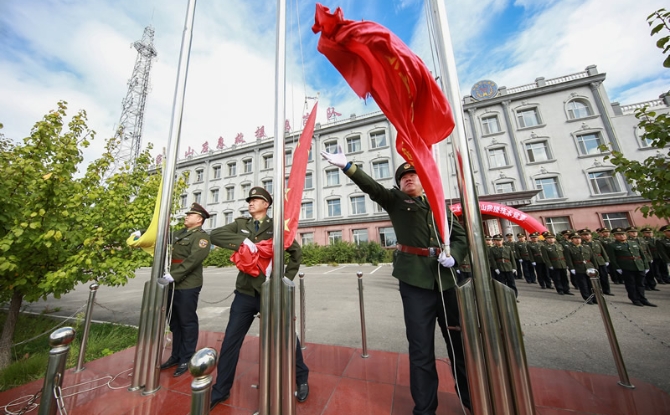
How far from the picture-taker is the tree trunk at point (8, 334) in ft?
12.4

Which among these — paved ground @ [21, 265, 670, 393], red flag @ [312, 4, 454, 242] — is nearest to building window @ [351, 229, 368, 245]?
paved ground @ [21, 265, 670, 393]

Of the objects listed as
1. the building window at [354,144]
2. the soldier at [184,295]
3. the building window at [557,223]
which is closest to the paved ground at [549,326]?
the soldier at [184,295]

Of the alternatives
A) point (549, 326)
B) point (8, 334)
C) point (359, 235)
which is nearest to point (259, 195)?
point (8, 334)

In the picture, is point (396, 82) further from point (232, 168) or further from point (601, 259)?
point (232, 168)

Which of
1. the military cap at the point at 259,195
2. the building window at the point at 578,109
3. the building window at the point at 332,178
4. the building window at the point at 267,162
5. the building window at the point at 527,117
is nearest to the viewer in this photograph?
the military cap at the point at 259,195

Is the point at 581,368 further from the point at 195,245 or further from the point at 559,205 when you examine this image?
the point at 559,205

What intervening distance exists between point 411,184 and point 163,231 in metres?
2.68

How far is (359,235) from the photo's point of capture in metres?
21.8

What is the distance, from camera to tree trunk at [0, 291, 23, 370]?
12.4ft

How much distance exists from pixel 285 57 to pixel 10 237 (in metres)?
4.14

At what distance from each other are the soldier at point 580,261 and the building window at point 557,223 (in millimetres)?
11683

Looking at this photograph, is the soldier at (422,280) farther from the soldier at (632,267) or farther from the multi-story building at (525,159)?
the multi-story building at (525,159)

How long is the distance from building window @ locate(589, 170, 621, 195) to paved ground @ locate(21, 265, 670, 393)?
39.1 feet

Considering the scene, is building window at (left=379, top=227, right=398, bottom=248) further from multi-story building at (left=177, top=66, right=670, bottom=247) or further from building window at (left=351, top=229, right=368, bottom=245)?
building window at (left=351, top=229, right=368, bottom=245)
